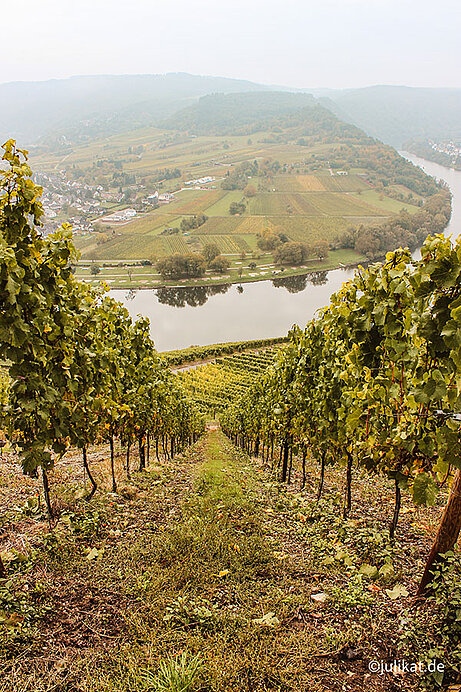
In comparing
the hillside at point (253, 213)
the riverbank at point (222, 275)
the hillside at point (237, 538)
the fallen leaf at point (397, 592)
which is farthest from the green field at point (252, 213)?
the fallen leaf at point (397, 592)

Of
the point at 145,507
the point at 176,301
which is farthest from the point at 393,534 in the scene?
the point at 176,301

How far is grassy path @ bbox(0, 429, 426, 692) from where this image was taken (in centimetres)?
284

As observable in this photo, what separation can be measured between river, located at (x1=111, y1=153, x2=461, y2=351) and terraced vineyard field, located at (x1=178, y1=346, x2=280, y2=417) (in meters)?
14.2

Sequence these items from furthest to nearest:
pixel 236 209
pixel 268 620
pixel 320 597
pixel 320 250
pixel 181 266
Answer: pixel 236 209
pixel 320 250
pixel 181 266
pixel 320 597
pixel 268 620

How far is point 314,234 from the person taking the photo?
114 metres

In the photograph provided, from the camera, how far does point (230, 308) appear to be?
74188 mm

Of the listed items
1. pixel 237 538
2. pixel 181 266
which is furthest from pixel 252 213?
pixel 237 538

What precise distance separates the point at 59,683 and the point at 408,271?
4909mm

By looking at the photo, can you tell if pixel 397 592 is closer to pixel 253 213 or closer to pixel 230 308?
pixel 230 308

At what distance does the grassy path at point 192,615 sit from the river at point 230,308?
56.5 meters

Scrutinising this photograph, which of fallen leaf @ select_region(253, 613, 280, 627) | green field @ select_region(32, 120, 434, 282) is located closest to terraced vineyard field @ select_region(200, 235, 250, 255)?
green field @ select_region(32, 120, 434, 282)

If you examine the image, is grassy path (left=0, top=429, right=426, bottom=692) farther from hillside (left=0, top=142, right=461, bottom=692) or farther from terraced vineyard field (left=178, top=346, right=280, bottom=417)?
terraced vineyard field (left=178, top=346, right=280, bottom=417)

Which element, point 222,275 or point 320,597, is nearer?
point 320,597

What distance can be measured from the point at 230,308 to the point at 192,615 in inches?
2808
